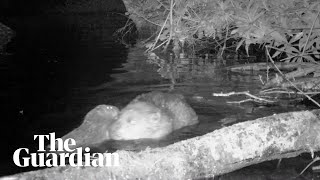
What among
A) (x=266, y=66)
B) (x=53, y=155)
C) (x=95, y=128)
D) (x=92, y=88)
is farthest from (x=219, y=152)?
(x=266, y=66)

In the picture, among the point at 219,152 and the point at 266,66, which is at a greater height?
the point at 266,66

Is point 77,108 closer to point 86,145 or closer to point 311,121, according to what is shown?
point 86,145

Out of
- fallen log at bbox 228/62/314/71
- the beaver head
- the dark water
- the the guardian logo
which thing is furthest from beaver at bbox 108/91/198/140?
fallen log at bbox 228/62/314/71

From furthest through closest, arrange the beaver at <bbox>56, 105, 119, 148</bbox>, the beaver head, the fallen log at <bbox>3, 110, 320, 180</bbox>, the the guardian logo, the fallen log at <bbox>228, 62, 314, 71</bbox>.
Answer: the fallen log at <bbox>228, 62, 314, 71</bbox> → the beaver head → the beaver at <bbox>56, 105, 119, 148</bbox> → the the guardian logo → the fallen log at <bbox>3, 110, 320, 180</bbox>

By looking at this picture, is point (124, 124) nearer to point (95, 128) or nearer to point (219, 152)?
point (95, 128)

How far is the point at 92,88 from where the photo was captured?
253 inches

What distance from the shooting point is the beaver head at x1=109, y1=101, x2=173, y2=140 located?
160 inches

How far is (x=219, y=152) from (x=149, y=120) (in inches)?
53.3

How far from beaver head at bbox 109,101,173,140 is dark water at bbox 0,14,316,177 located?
166mm

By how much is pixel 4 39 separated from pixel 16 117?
1214cm

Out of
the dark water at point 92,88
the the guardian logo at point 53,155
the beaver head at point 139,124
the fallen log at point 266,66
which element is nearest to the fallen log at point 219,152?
the the guardian logo at point 53,155

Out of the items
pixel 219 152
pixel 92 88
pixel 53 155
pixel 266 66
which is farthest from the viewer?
pixel 266 66

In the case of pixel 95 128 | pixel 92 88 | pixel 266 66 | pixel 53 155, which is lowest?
pixel 53 155

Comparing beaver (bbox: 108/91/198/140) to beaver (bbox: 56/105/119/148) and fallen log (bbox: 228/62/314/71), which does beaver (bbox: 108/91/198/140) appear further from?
fallen log (bbox: 228/62/314/71)
